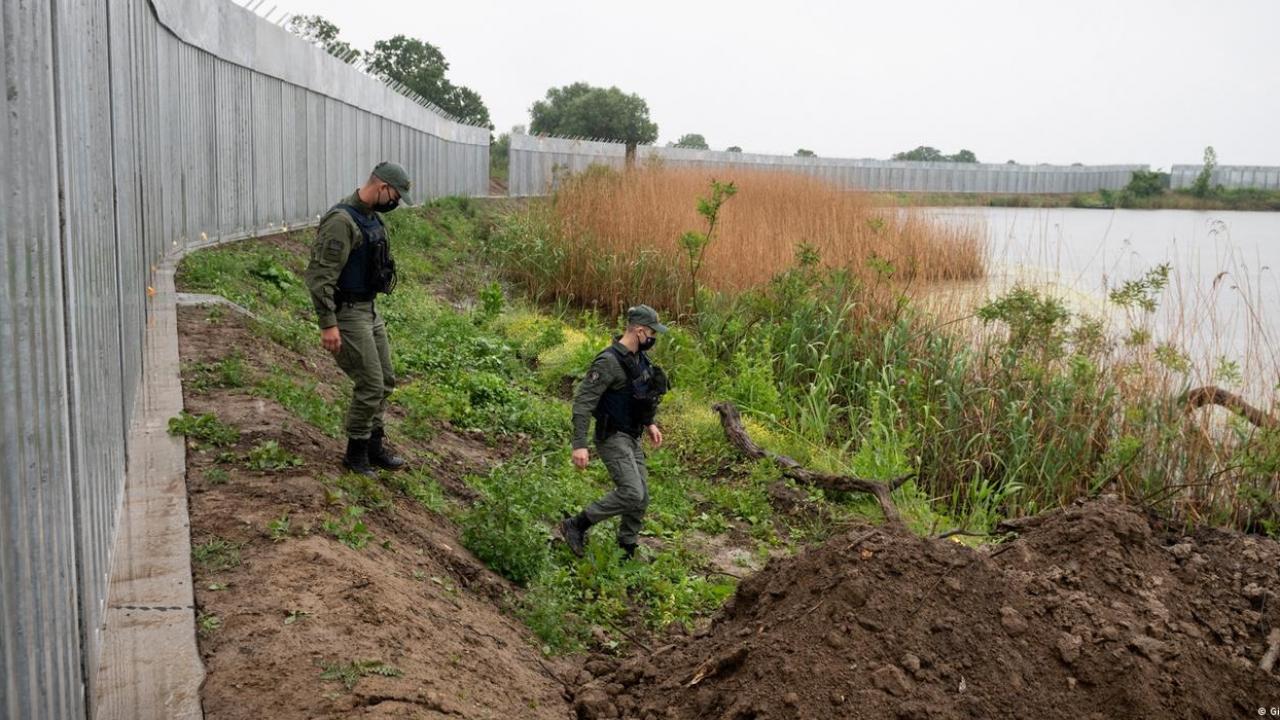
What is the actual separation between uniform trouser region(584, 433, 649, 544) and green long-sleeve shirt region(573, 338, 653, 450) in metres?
0.27

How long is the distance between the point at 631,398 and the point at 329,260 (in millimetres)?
1693

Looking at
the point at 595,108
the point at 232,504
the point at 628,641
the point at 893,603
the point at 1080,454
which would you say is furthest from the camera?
the point at 595,108

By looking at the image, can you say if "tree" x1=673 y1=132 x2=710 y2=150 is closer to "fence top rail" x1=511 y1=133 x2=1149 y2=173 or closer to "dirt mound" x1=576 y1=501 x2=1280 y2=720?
"fence top rail" x1=511 y1=133 x2=1149 y2=173

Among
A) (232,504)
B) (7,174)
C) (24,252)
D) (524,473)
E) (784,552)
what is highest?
(7,174)

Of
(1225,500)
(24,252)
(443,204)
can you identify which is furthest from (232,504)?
(443,204)

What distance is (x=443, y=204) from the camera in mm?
26281

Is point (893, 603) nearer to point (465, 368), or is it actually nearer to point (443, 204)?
point (465, 368)

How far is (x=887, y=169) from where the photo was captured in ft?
166

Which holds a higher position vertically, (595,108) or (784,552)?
(595,108)

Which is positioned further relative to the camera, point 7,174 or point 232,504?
point 232,504

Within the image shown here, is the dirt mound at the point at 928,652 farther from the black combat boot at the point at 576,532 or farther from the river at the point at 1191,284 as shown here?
the river at the point at 1191,284

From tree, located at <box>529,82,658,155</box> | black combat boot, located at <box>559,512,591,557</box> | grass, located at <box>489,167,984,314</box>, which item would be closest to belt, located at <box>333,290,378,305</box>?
black combat boot, located at <box>559,512,591,557</box>

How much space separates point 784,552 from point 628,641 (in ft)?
6.60

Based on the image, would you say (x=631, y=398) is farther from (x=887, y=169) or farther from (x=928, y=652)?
(x=887, y=169)
